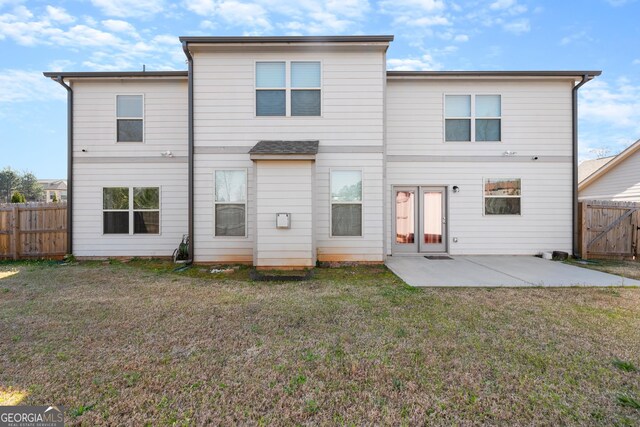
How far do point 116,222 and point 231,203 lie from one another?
3.70 m

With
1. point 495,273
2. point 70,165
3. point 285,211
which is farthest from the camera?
point 70,165

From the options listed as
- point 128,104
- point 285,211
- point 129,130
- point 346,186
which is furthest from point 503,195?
point 128,104

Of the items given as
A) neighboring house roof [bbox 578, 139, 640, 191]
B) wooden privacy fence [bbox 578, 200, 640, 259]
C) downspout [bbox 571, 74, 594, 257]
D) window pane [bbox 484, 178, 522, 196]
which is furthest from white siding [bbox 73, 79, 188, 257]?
neighboring house roof [bbox 578, 139, 640, 191]

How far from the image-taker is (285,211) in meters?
6.73

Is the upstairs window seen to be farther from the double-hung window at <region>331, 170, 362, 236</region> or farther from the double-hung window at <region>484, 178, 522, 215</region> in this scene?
the double-hung window at <region>484, 178, 522, 215</region>

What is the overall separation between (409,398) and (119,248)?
8845 mm

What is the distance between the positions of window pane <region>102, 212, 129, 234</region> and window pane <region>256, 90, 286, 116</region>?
196 inches

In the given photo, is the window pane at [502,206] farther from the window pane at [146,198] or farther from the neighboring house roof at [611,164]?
the window pane at [146,198]

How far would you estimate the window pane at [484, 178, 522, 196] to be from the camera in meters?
8.55

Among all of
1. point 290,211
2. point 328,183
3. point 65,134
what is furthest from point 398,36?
point 65,134

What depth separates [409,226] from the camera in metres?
8.69

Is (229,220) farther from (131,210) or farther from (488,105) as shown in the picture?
(488,105)

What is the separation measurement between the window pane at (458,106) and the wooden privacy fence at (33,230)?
38.3 ft

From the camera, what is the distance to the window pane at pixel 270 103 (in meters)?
7.42
